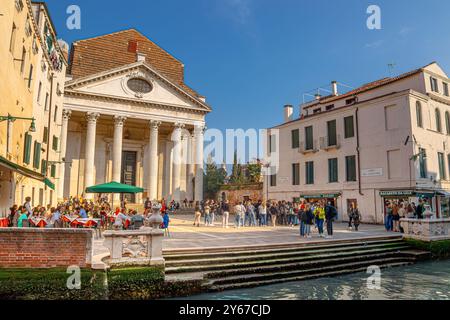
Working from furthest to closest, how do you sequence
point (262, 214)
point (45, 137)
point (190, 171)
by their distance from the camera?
point (190, 171)
point (262, 214)
point (45, 137)

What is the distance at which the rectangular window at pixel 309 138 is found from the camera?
91.0 ft

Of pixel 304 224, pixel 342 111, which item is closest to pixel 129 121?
pixel 342 111

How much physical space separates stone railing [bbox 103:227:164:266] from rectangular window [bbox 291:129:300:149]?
2250cm

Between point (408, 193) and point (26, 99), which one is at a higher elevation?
point (26, 99)

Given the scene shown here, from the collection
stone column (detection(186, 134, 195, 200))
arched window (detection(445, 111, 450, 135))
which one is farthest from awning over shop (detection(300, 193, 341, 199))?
stone column (detection(186, 134, 195, 200))

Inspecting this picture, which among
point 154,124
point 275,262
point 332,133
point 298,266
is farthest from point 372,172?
point 154,124

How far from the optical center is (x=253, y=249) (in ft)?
35.8

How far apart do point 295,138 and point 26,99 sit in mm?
21429

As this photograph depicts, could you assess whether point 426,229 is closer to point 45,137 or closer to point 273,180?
point 273,180

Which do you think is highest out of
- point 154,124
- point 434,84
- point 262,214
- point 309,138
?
point 434,84

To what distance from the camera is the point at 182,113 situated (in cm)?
3228

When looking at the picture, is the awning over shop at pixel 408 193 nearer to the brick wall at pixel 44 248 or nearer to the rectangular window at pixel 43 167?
the brick wall at pixel 44 248

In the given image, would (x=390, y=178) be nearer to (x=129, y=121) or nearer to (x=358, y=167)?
(x=358, y=167)
